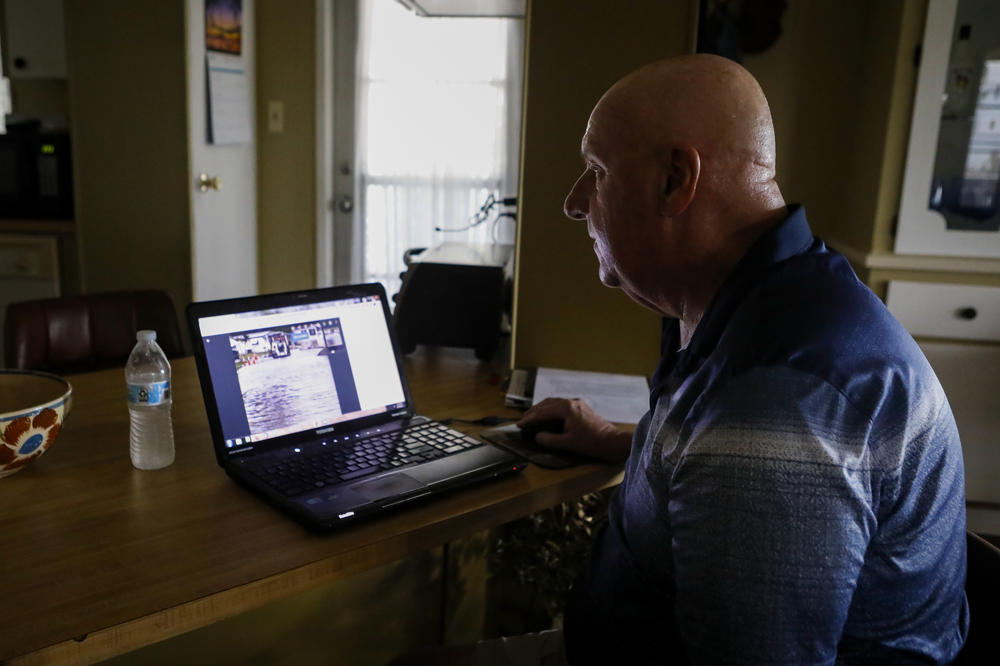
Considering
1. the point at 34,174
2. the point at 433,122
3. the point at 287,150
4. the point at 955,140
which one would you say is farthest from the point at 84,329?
the point at 955,140

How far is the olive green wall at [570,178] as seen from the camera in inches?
64.9

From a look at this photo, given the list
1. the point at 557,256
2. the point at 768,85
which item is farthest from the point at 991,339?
the point at 557,256

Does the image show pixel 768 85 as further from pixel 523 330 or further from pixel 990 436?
pixel 523 330

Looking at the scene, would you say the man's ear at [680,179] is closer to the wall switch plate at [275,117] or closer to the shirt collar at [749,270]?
the shirt collar at [749,270]

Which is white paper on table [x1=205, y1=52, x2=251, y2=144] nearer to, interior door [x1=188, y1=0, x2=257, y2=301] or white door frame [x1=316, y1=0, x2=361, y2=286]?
interior door [x1=188, y1=0, x2=257, y2=301]

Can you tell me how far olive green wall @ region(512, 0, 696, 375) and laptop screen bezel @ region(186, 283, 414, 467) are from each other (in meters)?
0.44

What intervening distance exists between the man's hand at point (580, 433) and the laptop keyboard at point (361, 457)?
116 millimetres

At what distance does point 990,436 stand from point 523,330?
189cm

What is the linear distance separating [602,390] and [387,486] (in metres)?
0.62

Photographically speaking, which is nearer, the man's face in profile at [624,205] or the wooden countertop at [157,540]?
the wooden countertop at [157,540]

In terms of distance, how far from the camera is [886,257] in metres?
2.71

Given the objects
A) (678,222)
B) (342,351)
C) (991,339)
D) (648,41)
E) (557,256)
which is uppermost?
(648,41)

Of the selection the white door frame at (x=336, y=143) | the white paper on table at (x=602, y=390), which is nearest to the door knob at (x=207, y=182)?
the white door frame at (x=336, y=143)

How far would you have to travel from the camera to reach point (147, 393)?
3.80 ft
